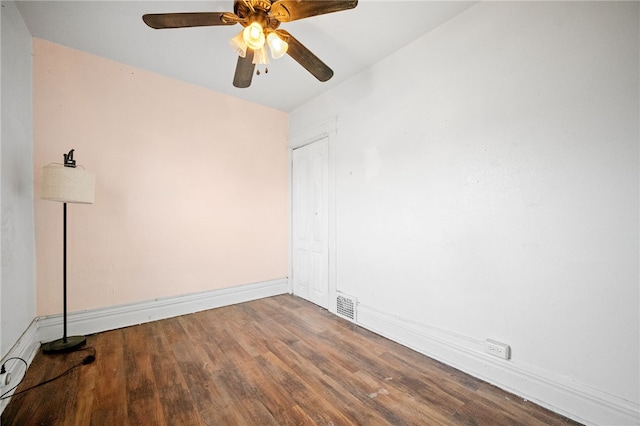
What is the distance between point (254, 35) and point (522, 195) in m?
1.99

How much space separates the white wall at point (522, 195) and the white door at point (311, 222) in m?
0.87

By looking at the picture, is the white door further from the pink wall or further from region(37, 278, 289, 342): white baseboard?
region(37, 278, 289, 342): white baseboard

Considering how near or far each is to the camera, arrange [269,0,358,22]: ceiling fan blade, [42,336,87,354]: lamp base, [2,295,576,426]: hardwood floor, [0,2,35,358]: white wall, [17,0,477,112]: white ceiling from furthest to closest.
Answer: [42,336,87,354]: lamp base → [17,0,477,112]: white ceiling → [0,2,35,358]: white wall → [2,295,576,426]: hardwood floor → [269,0,358,22]: ceiling fan blade

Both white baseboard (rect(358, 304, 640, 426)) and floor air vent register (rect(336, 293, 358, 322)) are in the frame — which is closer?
white baseboard (rect(358, 304, 640, 426))

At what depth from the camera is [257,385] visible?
1831 millimetres

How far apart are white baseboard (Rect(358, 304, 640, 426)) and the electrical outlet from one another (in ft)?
0.12

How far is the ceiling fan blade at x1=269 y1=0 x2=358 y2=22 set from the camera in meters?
1.43

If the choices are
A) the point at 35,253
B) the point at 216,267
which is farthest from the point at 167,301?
the point at 35,253

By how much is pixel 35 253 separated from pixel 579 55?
14.3 ft

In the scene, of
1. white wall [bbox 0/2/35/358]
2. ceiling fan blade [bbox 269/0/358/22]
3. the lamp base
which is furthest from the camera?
the lamp base

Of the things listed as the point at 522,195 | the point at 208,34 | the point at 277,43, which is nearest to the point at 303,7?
the point at 277,43

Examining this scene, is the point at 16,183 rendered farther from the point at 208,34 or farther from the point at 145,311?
the point at 208,34

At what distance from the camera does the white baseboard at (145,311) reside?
7.98ft

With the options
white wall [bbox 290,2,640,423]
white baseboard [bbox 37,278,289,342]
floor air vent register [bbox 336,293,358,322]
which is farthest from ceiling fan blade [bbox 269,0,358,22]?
white baseboard [bbox 37,278,289,342]
